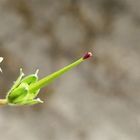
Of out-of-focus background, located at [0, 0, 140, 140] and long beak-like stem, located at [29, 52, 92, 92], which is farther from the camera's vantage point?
out-of-focus background, located at [0, 0, 140, 140]

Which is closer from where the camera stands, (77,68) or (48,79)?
(48,79)

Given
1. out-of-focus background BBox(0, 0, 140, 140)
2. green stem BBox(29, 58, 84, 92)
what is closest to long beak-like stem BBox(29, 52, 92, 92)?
green stem BBox(29, 58, 84, 92)

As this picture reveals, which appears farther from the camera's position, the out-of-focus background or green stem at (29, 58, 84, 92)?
the out-of-focus background

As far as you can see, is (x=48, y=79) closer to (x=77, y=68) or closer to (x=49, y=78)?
(x=49, y=78)

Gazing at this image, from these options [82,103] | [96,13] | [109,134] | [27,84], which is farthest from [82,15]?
[27,84]

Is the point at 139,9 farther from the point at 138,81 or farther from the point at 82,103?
the point at 82,103

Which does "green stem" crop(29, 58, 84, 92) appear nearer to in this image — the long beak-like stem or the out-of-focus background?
the long beak-like stem

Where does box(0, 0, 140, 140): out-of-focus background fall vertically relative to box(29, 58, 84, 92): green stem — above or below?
above

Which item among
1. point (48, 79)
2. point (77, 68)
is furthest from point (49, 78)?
point (77, 68)

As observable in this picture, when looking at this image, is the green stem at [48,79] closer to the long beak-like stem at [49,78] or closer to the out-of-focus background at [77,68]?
the long beak-like stem at [49,78]
